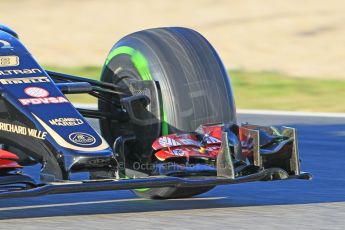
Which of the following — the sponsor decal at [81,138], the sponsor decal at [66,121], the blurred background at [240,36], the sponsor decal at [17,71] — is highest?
the blurred background at [240,36]

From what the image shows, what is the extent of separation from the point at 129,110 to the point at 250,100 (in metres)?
9.35

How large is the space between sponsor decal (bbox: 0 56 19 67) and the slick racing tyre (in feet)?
3.10

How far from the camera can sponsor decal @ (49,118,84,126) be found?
663 centimetres

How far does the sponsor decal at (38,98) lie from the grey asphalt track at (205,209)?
730mm

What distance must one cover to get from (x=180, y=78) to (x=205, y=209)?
2.99 ft

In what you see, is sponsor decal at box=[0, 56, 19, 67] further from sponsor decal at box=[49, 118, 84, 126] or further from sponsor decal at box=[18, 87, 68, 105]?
sponsor decal at box=[49, 118, 84, 126]

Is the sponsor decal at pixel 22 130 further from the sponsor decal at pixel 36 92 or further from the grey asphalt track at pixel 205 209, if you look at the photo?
the grey asphalt track at pixel 205 209

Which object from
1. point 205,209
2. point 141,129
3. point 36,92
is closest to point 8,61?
point 36,92

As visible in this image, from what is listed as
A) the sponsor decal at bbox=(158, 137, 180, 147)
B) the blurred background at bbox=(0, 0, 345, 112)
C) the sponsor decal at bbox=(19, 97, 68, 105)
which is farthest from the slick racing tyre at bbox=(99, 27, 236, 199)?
the blurred background at bbox=(0, 0, 345, 112)

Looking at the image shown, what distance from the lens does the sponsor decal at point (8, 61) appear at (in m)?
6.96

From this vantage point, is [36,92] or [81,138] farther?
[36,92]

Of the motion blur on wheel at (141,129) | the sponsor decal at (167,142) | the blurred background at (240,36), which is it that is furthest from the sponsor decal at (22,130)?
the blurred background at (240,36)

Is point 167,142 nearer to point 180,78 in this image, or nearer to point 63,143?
point 180,78

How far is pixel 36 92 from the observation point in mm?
6848
